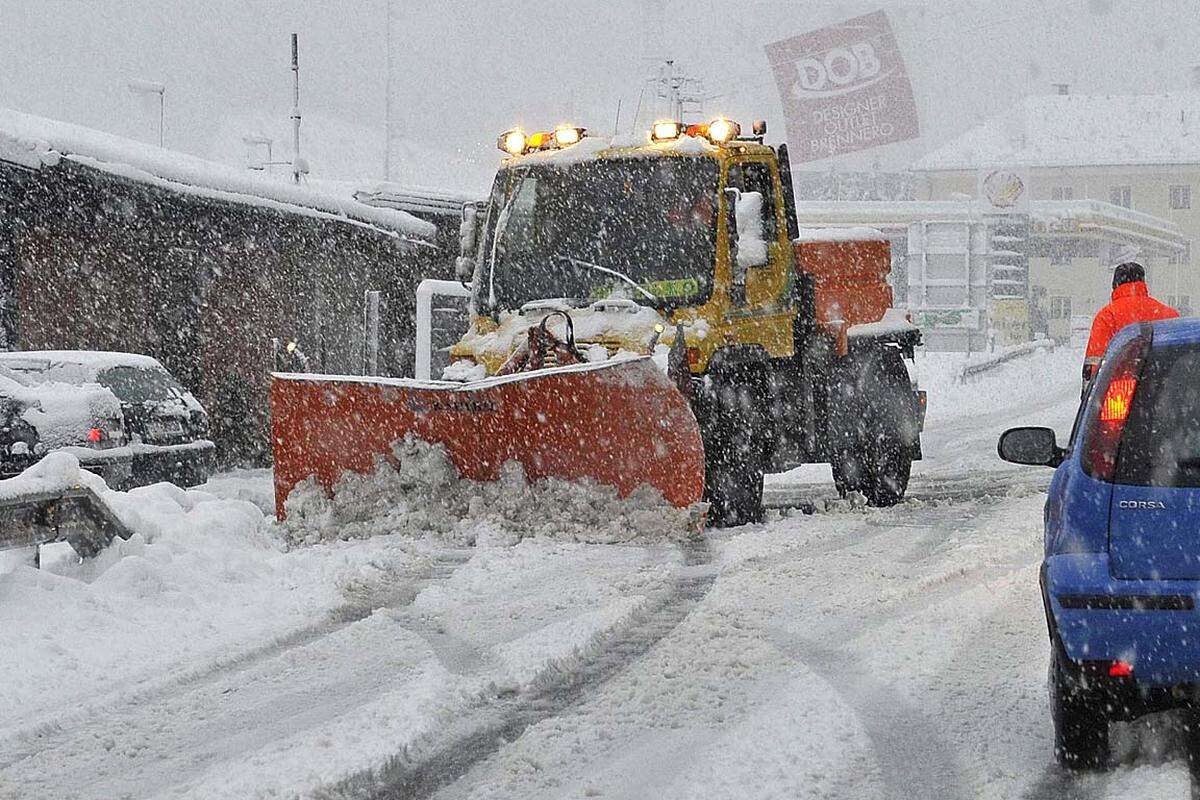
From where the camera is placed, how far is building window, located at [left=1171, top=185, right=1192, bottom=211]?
7719cm

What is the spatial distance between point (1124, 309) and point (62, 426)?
7271 mm

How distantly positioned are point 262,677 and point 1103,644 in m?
3.14

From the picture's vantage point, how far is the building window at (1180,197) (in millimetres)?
77188

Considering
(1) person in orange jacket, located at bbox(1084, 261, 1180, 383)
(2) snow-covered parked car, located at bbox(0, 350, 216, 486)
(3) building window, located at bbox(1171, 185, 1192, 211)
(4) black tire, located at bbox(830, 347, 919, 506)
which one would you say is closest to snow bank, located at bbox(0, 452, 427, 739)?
(2) snow-covered parked car, located at bbox(0, 350, 216, 486)

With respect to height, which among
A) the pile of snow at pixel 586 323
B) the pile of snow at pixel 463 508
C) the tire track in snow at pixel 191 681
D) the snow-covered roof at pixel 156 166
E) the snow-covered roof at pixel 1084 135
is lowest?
the tire track in snow at pixel 191 681

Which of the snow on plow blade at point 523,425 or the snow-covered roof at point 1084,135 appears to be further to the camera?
the snow-covered roof at point 1084,135

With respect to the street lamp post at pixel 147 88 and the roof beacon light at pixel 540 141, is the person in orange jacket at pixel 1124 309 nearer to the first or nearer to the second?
the roof beacon light at pixel 540 141

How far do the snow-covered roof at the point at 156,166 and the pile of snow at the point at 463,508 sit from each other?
17.0 feet

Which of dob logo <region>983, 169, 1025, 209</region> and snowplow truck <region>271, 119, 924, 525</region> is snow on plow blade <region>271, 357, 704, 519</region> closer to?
snowplow truck <region>271, 119, 924, 525</region>

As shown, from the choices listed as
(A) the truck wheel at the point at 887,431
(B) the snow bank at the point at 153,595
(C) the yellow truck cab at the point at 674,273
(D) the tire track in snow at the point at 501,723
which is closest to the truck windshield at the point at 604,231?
(C) the yellow truck cab at the point at 674,273

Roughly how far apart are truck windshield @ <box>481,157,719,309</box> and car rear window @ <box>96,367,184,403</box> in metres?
3.28

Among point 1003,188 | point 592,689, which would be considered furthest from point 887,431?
point 1003,188

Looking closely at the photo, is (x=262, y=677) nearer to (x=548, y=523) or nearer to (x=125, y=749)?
(x=125, y=749)

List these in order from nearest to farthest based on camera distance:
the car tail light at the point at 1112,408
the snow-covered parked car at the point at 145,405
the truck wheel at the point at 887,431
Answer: the car tail light at the point at 1112,408, the snow-covered parked car at the point at 145,405, the truck wheel at the point at 887,431
